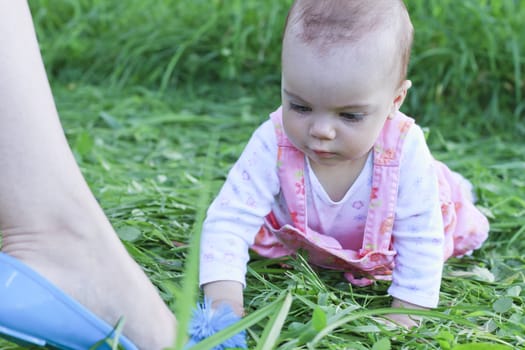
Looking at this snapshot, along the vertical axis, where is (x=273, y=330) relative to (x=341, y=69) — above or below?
below

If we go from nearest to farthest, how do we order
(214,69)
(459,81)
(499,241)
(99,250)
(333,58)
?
(99,250)
(333,58)
(499,241)
(459,81)
(214,69)

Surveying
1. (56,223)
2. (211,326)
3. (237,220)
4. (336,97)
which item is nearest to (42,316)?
(56,223)

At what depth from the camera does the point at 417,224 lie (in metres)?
1.65

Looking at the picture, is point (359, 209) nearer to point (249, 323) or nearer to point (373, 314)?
point (373, 314)

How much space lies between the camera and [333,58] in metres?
1.44

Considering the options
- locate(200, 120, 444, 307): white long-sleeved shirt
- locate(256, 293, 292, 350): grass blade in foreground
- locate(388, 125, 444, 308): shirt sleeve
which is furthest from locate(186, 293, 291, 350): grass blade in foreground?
locate(388, 125, 444, 308): shirt sleeve

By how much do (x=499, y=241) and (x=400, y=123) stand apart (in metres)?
0.66

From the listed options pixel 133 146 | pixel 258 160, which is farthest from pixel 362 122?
pixel 133 146

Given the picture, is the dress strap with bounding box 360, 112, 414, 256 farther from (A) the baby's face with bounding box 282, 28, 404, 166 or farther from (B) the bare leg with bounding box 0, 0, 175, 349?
(B) the bare leg with bounding box 0, 0, 175, 349

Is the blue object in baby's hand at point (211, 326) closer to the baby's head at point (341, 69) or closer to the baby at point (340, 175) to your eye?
the baby at point (340, 175)

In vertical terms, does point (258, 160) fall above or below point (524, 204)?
above

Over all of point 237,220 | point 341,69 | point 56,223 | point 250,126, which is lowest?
point 250,126

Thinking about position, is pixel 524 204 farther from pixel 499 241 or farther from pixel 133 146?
pixel 133 146

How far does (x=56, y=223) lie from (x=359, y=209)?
65cm
